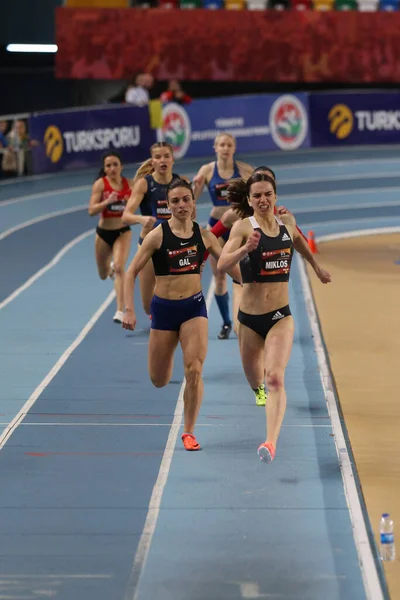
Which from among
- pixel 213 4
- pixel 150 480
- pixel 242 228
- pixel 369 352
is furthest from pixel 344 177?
pixel 150 480

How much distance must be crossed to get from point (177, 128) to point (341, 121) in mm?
5672

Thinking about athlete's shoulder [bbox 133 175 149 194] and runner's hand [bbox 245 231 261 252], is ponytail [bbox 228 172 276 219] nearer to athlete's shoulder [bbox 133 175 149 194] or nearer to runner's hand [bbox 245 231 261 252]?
runner's hand [bbox 245 231 261 252]

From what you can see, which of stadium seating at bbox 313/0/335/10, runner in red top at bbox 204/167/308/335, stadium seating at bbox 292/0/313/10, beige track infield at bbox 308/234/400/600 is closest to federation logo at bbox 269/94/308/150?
stadium seating at bbox 292/0/313/10

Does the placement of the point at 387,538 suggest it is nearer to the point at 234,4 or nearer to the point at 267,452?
the point at 267,452

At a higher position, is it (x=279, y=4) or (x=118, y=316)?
(x=279, y=4)

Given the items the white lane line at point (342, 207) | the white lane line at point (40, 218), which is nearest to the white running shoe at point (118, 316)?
the white lane line at point (40, 218)

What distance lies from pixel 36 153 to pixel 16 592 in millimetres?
22925

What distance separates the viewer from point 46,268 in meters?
19.8

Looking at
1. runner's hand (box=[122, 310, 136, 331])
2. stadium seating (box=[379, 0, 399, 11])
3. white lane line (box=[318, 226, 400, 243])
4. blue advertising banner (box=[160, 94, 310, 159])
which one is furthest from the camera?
stadium seating (box=[379, 0, 399, 11])

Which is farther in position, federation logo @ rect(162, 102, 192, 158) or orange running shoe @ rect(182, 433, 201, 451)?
federation logo @ rect(162, 102, 192, 158)

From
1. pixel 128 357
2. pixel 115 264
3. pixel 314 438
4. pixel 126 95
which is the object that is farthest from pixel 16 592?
pixel 126 95

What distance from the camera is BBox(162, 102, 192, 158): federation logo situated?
105ft

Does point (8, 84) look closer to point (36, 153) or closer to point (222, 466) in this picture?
point (36, 153)

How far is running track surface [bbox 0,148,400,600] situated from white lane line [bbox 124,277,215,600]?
1 centimetres
